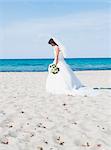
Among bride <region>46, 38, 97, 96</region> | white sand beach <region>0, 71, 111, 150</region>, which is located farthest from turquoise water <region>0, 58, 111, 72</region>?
white sand beach <region>0, 71, 111, 150</region>

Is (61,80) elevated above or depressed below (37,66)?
above

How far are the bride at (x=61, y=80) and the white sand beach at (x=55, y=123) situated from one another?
1267 mm

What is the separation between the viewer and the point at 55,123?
9484 millimetres

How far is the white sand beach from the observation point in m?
7.92

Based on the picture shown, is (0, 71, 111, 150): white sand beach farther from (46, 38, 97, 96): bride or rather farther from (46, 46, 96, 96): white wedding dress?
(46, 38, 97, 96): bride

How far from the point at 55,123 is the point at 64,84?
5578 mm

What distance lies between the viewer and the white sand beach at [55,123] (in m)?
7.92

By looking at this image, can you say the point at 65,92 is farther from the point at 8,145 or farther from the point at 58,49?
the point at 8,145

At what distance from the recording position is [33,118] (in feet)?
32.7

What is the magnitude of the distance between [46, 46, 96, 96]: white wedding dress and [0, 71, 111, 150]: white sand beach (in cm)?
105

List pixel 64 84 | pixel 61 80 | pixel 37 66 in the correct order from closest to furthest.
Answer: pixel 64 84 → pixel 61 80 → pixel 37 66

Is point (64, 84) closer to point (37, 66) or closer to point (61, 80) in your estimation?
point (61, 80)

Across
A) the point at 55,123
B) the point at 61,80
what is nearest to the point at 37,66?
the point at 61,80

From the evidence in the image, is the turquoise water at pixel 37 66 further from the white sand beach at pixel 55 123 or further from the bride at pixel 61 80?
the white sand beach at pixel 55 123
